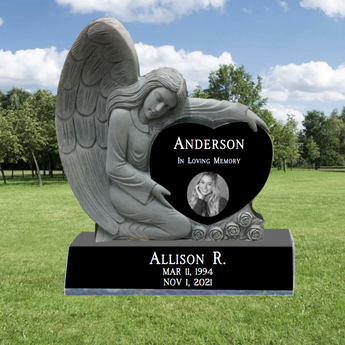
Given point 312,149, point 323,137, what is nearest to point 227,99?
point 312,149

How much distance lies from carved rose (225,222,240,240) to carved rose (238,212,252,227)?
85mm

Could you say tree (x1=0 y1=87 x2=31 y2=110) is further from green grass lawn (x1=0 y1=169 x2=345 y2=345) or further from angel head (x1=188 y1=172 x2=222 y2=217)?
angel head (x1=188 y1=172 x2=222 y2=217)

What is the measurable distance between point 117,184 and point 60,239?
321cm

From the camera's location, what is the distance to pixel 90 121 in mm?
5078

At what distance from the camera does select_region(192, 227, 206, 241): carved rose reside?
500cm

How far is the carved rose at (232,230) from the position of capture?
16.4ft

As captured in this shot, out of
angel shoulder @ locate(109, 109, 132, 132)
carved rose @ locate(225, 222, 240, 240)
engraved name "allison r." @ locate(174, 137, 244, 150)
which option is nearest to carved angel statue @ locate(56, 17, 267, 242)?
angel shoulder @ locate(109, 109, 132, 132)

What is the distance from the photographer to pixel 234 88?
93.3 feet

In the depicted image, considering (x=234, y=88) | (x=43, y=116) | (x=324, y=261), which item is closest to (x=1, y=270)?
(x=324, y=261)

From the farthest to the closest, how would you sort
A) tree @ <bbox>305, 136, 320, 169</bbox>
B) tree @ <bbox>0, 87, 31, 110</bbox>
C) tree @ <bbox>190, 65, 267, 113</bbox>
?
tree @ <bbox>305, 136, 320, 169</bbox>, tree @ <bbox>0, 87, 31, 110</bbox>, tree @ <bbox>190, 65, 267, 113</bbox>

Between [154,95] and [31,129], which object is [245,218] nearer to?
[154,95]

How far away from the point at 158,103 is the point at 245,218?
1895 mm

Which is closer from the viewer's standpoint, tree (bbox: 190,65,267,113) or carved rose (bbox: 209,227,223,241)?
carved rose (bbox: 209,227,223,241)

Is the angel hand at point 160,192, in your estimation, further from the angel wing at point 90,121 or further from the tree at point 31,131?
the tree at point 31,131
